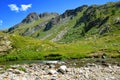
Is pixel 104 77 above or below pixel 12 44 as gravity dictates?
below

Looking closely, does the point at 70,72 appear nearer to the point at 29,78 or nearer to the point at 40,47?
the point at 29,78

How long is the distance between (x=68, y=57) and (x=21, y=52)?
31.6m

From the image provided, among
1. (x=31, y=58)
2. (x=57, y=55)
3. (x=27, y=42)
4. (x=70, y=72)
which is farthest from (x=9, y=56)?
(x=70, y=72)

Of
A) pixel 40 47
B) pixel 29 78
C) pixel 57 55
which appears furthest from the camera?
pixel 40 47

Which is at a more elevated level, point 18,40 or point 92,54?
point 18,40

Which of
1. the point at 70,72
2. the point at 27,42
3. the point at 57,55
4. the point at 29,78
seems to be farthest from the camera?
the point at 27,42

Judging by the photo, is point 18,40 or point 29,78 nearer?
point 29,78

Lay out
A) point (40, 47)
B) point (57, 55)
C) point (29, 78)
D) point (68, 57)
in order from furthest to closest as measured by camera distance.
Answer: point (40, 47) → point (57, 55) → point (68, 57) → point (29, 78)

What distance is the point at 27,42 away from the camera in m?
146

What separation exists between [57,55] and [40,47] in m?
26.0

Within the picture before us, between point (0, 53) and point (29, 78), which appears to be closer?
point (29, 78)

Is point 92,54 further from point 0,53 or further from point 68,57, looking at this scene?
point 0,53

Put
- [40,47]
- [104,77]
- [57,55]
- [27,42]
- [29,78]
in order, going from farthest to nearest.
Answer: [27,42], [40,47], [57,55], [104,77], [29,78]

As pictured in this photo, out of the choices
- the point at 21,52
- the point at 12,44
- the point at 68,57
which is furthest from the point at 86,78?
the point at 12,44
